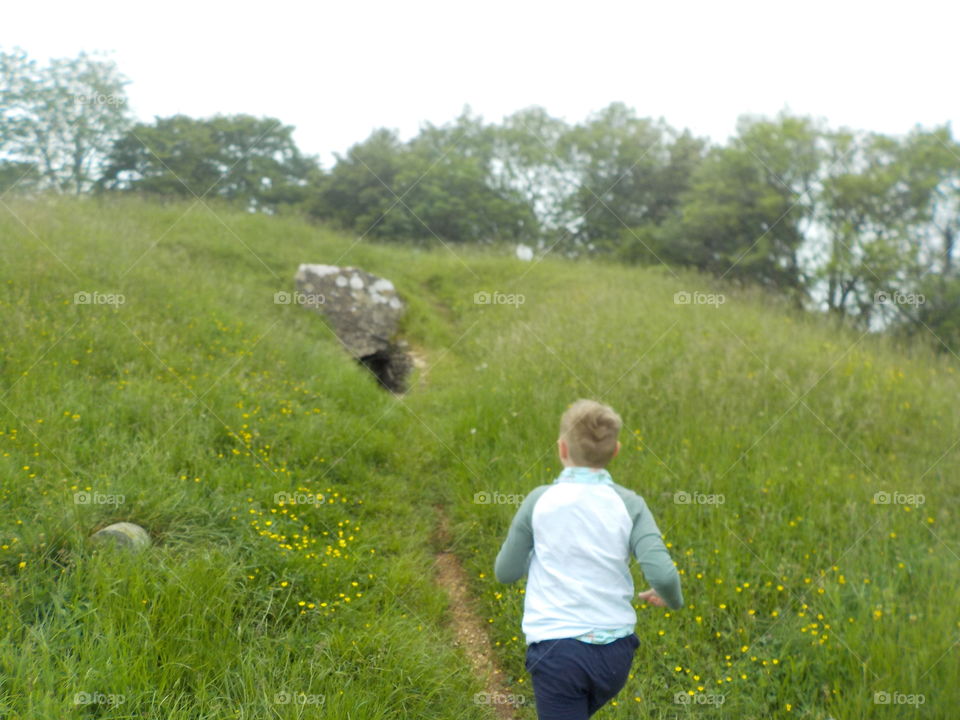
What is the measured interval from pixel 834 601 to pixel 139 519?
14.3 ft

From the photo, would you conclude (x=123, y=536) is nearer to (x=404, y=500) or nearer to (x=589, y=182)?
(x=404, y=500)

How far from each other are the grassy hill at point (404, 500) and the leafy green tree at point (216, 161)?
7715 mm

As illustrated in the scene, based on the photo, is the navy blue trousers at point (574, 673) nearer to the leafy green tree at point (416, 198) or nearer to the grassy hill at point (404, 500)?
the grassy hill at point (404, 500)

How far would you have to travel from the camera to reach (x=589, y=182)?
2177cm

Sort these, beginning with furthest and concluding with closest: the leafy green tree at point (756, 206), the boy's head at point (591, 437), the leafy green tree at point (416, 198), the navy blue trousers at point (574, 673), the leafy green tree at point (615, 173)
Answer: the leafy green tree at point (615, 173) → the leafy green tree at point (416, 198) → the leafy green tree at point (756, 206) → the boy's head at point (591, 437) → the navy blue trousers at point (574, 673)

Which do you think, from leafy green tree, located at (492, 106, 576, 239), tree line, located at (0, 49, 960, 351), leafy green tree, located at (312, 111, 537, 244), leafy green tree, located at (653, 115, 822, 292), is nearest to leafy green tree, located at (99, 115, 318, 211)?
tree line, located at (0, 49, 960, 351)

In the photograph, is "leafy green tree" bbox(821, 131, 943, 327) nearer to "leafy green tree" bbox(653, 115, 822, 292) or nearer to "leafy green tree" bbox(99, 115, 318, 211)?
"leafy green tree" bbox(653, 115, 822, 292)

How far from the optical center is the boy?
7.36 feet

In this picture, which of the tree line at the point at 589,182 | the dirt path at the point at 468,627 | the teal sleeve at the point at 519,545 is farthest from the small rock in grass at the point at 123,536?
the tree line at the point at 589,182

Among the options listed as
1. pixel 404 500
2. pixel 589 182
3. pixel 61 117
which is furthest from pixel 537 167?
pixel 404 500

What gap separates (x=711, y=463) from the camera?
5.33 metres

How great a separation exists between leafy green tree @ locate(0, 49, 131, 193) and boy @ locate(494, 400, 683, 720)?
615 inches

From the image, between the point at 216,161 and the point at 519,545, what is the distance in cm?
1754

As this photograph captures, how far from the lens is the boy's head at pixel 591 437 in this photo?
235 cm
